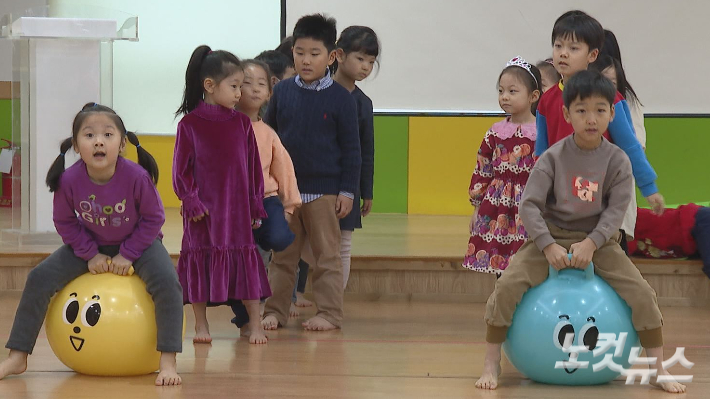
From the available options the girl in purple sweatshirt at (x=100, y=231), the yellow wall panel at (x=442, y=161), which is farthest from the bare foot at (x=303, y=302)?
the yellow wall panel at (x=442, y=161)

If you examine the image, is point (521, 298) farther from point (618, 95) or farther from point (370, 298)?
point (370, 298)

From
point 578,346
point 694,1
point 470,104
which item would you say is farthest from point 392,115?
point 578,346

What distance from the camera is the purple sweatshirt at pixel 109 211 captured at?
3145mm

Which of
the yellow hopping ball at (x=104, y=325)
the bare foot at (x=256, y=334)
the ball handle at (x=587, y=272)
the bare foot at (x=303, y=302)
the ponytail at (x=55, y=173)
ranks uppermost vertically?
the ponytail at (x=55, y=173)

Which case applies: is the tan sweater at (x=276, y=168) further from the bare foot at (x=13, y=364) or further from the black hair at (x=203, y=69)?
the bare foot at (x=13, y=364)

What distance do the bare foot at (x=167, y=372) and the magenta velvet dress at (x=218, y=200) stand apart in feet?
1.84

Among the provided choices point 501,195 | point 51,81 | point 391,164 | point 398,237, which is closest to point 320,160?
point 501,195

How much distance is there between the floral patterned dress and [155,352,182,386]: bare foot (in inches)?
56.2

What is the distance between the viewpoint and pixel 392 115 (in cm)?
686

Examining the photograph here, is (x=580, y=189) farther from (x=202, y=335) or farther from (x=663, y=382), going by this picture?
(x=202, y=335)

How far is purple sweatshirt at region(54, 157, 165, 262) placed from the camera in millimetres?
3145

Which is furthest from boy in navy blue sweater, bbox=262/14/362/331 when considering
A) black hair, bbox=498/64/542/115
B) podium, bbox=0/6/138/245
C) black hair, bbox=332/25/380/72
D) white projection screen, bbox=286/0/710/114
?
white projection screen, bbox=286/0/710/114

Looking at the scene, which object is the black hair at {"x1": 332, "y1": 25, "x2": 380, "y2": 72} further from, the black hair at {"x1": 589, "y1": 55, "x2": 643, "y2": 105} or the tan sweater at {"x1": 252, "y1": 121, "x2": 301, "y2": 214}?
the black hair at {"x1": 589, "y1": 55, "x2": 643, "y2": 105}

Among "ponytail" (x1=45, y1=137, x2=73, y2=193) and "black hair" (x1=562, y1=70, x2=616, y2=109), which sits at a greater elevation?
"black hair" (x1=562, y1=70, x2=616, y2=109)
